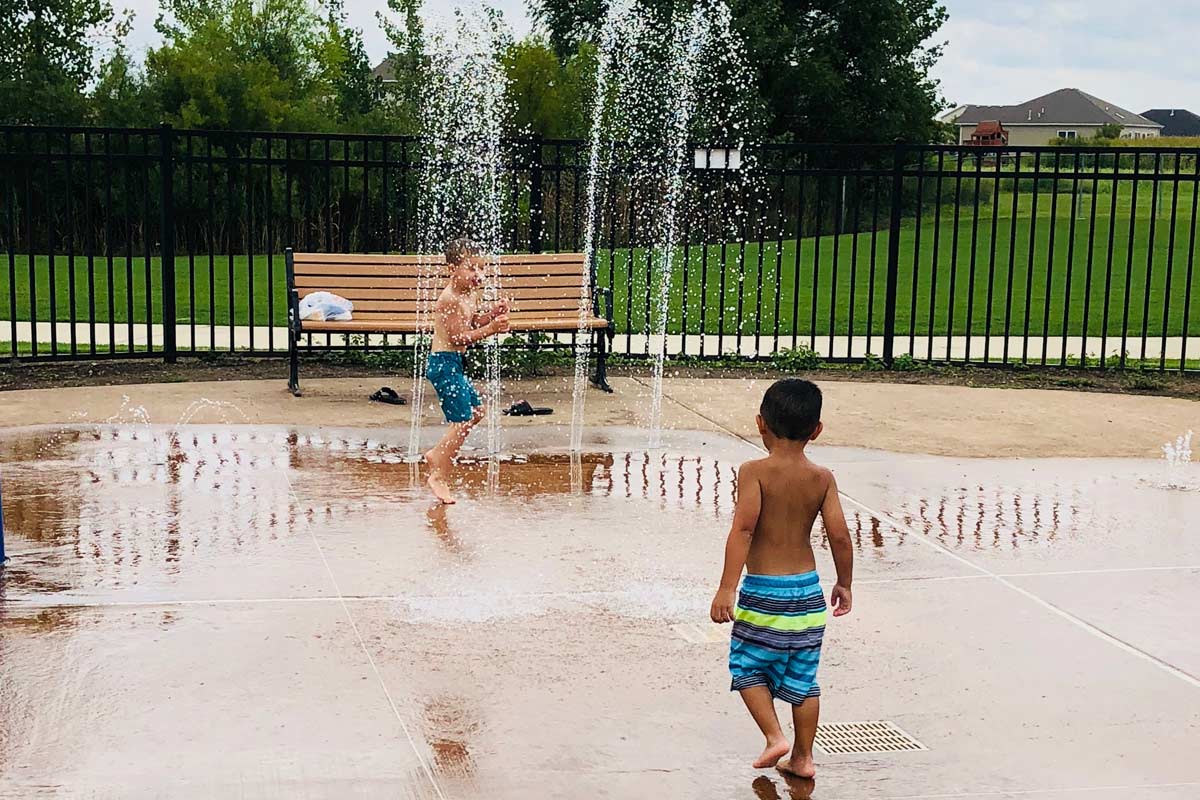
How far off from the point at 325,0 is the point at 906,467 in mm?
49967

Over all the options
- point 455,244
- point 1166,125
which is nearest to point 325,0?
point 455,244

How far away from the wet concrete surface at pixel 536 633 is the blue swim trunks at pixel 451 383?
1.32ft

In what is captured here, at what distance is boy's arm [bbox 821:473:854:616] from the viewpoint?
4.02 meters

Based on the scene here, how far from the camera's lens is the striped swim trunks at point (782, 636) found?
399 cm

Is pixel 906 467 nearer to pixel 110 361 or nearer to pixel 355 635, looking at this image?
pixel 355 635

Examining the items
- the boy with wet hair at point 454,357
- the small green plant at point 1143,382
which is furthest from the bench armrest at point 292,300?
the small green plant at point 1143,382

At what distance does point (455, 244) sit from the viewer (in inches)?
297

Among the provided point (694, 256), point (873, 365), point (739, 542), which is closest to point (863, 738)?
point (739, 542)

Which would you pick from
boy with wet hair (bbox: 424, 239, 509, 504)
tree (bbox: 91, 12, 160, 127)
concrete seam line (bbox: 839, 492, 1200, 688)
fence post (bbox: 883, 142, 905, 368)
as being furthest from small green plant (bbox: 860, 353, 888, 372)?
tree (bbox: 91, 12, 160, 127)

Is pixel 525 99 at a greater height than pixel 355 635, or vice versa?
pixel 525 99

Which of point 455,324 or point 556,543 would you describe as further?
point 455,324

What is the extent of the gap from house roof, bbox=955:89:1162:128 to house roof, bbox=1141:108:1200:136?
9.48 metres

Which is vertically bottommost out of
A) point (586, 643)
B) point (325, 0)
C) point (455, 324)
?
point (586, 643)

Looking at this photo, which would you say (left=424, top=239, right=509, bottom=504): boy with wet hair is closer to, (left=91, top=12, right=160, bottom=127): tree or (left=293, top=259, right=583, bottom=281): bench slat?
(left=293, top=259, right=583, bottom=281): bench slat
